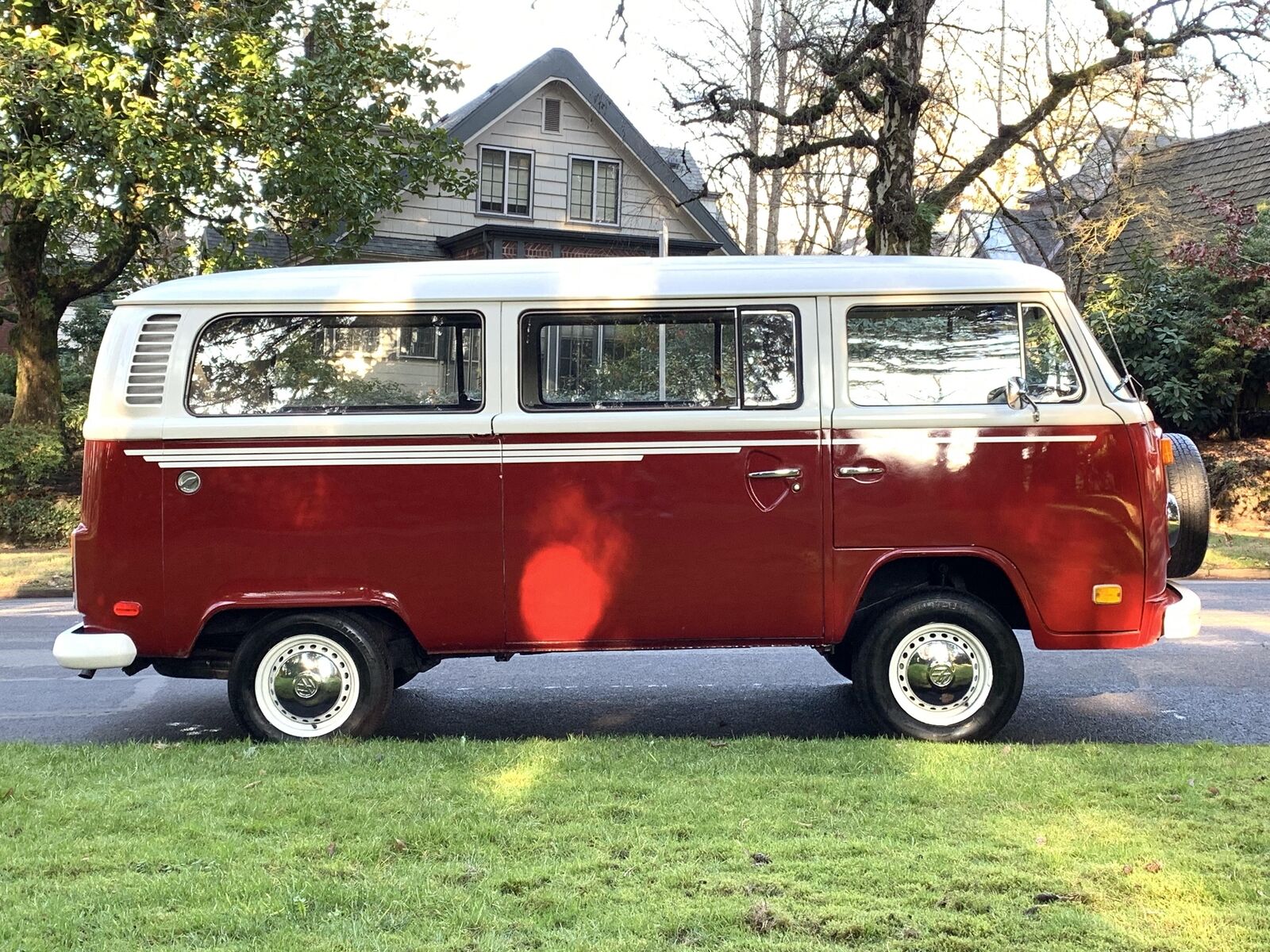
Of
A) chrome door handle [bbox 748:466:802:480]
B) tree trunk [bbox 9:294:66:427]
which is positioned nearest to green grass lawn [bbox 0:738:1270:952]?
chrome door handle [bbox 748:466:802:480]

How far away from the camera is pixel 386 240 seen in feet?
73.5

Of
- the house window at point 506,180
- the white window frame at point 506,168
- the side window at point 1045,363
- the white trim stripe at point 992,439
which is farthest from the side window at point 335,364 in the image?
the house window at point 506,180

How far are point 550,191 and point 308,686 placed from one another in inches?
742

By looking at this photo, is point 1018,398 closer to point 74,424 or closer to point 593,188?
point 74,424

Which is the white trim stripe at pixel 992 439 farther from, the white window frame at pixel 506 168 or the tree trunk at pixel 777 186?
the tree trunk at pixel 777 186

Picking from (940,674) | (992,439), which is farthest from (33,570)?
(992,439)

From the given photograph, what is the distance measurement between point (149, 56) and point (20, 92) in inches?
68.4

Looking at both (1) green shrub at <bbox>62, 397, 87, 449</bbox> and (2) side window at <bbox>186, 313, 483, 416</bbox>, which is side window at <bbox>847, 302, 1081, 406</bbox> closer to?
(2) side window at <bbox>186, 313, 483, 416</bbox>

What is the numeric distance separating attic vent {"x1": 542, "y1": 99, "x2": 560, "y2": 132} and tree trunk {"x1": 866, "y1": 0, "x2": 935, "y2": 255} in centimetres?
1041

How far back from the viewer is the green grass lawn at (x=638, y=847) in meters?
3.55

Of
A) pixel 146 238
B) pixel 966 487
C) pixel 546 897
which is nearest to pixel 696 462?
pixel 966 487

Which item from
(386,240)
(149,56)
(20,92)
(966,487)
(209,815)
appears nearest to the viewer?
(209,815)

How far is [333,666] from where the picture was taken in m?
6.25

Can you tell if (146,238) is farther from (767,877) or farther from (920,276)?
(767,877)
